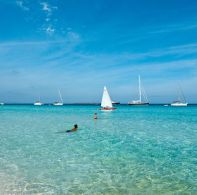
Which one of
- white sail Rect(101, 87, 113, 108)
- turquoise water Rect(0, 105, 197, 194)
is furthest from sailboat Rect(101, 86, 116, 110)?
turquoise water Rect(0, 105, 197, 194)

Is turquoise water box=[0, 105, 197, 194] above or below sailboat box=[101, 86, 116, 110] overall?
below

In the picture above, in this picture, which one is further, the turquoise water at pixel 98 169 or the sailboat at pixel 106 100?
the sailboat at pixel 106 100

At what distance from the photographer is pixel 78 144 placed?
843 inches

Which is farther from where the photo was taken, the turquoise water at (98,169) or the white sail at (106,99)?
the white sail at (106,99)

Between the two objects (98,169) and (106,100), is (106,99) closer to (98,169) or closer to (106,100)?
(106,100)

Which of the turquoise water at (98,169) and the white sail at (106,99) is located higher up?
the white sail at (106,99)

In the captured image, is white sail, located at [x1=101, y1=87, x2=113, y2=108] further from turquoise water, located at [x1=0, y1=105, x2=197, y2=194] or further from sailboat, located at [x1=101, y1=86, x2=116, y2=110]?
turquoise water, located at [x1=0, y1=105, x2=197, y2=194]

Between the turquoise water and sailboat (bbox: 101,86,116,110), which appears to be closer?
the turquoise water

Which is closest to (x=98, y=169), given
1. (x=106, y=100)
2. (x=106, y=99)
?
(x=106, y=99)

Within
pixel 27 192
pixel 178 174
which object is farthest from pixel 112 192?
pixel 178 174

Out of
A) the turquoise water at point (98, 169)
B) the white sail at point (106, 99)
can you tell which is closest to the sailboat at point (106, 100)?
the white sail at point (106, 99)

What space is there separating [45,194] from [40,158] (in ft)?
20.4

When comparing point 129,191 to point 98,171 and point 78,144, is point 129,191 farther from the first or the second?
point 78,144

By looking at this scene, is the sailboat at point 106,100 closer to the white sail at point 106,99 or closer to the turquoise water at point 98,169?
the white sail at point 106,99
